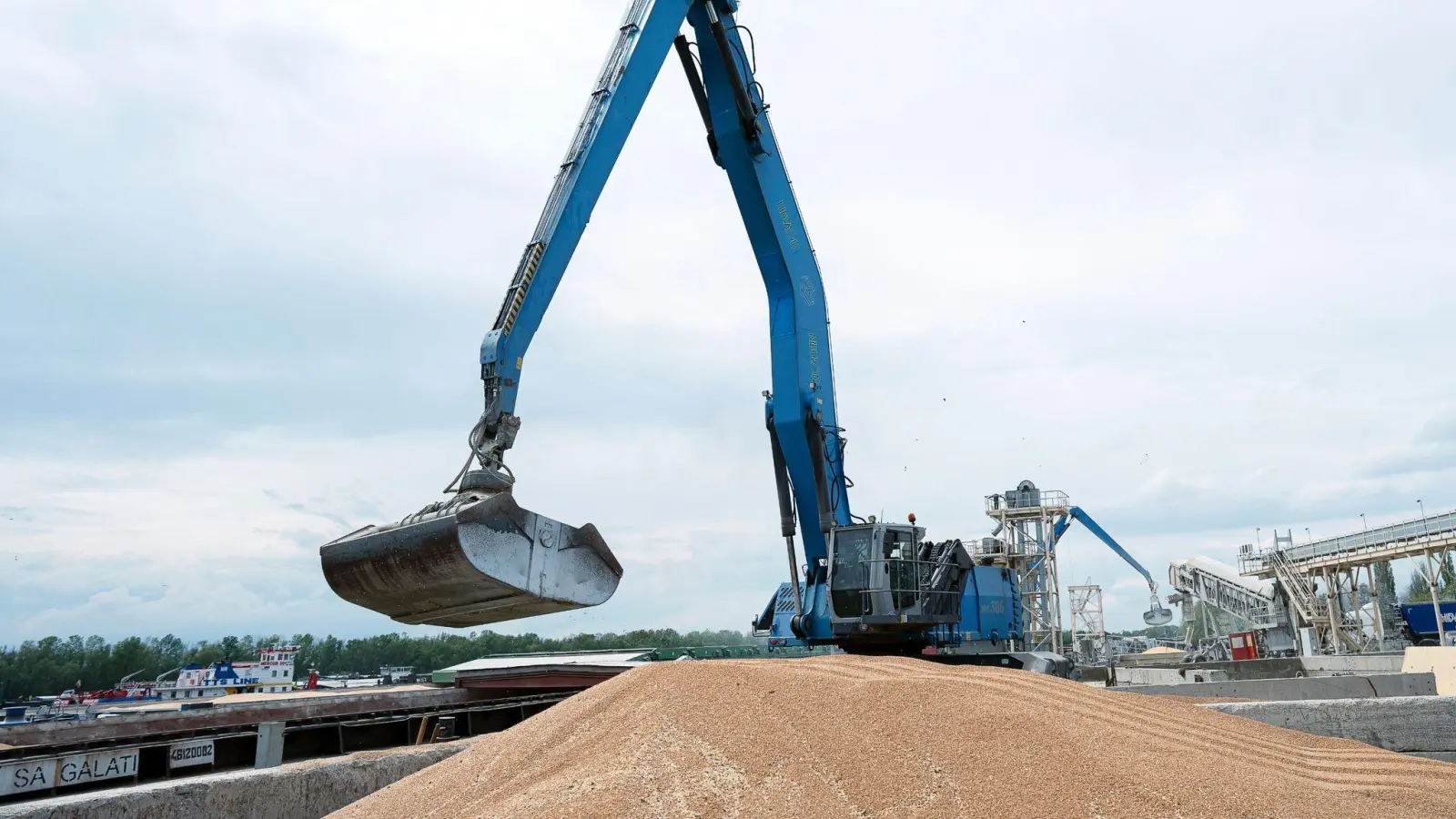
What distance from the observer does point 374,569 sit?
741 centimetres

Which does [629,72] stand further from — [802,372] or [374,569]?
[374,569]

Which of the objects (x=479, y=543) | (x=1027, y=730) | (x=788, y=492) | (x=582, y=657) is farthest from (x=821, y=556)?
(x=1027, y=730)

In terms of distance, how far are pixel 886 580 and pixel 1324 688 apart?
5555mm

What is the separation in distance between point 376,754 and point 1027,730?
4795mm

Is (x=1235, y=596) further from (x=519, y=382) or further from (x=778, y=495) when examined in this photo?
(x=519, y=382)

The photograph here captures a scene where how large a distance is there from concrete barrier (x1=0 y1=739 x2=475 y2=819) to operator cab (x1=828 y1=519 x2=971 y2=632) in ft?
19.3

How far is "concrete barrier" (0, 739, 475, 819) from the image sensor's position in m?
4.98

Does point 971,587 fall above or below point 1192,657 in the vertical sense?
above

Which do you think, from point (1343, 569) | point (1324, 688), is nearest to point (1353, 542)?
point (1343, 569)

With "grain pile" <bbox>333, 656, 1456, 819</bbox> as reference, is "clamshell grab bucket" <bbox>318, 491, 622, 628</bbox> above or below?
above

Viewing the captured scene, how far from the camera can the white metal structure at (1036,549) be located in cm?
3419

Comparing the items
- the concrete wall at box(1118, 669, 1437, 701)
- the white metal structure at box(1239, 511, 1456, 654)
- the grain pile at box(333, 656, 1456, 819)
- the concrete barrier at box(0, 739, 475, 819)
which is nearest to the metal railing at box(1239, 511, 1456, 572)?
the white metal structure at box(1239, 511, 1456, 654)

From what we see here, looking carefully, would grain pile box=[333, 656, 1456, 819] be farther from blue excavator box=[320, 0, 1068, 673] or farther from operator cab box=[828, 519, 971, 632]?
operator cab box=[828, 519, 971, 632]

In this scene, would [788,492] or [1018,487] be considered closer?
[788,492]
